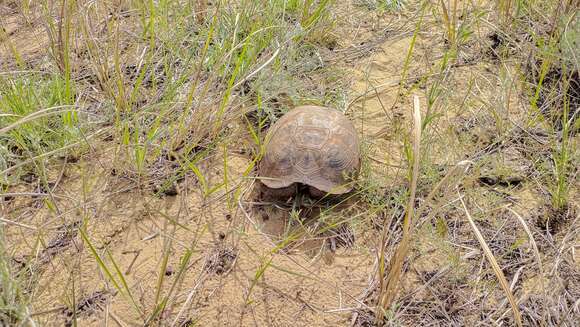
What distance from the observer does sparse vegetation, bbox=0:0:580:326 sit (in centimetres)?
199

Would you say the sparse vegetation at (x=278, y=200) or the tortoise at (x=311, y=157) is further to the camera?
the tortoise at (x=311, y=157)

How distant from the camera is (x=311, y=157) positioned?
242 cm

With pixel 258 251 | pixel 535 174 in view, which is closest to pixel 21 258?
pixel 258 251

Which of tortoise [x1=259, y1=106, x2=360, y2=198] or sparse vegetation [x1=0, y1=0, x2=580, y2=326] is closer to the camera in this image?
sparse vegetation [x1=0, y1=0, x2=580, y2=326]

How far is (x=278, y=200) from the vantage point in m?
2.47

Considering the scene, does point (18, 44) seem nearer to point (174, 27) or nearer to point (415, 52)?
point (174, 27)

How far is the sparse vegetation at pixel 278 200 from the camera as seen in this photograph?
6.53 ft

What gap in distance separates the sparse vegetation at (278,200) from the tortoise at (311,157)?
4.0 inches

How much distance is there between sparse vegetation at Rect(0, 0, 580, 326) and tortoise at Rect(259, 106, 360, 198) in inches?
4.0

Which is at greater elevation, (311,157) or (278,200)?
(311,157)

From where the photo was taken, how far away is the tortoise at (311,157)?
2.38m

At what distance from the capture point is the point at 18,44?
125 inches

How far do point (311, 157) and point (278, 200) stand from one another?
29 cm

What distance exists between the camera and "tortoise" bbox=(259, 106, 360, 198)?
2377 mm
